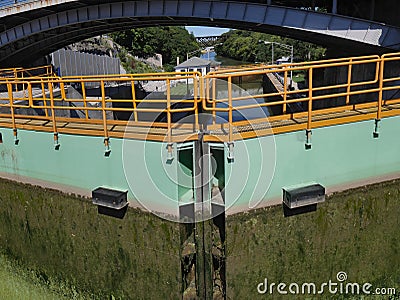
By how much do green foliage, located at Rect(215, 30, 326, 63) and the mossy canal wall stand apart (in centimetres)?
3803

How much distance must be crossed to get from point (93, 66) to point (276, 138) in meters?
28.2

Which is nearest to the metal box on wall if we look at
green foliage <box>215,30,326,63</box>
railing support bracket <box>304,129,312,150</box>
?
railing support bracket <box>304,129,312,150</box>

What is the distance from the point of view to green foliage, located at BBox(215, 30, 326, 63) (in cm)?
4841

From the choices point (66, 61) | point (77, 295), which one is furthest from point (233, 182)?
point (66, 61)

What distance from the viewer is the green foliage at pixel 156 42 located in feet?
186

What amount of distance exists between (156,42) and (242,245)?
6612 cm

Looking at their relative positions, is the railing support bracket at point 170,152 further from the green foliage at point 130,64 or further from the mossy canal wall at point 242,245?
the green foliage at point 130,64

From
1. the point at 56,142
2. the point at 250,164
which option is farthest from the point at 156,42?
the point at 250,164

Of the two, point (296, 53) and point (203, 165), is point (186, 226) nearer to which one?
point (203, 165)

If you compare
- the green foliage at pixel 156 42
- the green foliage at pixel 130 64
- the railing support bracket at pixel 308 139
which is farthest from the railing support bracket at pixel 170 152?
the green foliage at pixel 156 42

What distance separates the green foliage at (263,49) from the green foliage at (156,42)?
13.0 m

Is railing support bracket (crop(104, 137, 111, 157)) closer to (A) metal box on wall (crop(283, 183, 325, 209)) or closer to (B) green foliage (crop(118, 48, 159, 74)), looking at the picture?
(A) metal box on wall (crop(283, 183, 325, 209))

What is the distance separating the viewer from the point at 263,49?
7050 centimetres

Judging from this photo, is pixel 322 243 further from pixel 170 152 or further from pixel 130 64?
pixel 130 64
